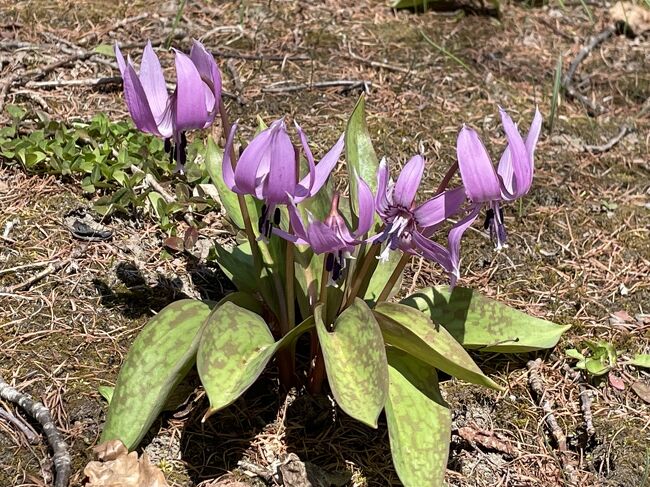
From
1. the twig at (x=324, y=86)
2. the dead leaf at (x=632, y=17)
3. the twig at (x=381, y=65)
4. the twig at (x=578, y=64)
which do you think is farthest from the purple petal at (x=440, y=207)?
the dead leaf at (x=632, y=17)

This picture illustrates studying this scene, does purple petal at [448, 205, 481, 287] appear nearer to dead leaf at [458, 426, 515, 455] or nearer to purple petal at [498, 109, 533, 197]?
purple petal at [498, 109, 533, 197]

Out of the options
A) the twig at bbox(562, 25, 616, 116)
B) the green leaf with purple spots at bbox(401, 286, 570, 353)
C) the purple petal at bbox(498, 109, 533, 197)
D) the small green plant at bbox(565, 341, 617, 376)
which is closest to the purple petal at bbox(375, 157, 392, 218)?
the purple petal at bbox(498, 109, 533, 197)

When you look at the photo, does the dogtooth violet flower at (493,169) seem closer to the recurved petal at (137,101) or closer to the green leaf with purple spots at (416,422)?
the green leaf with purple spots at (416,422)

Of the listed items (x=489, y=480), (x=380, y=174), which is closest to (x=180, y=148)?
(x=380, y=174)

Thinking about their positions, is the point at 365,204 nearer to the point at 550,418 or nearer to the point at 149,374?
the point at 149,374

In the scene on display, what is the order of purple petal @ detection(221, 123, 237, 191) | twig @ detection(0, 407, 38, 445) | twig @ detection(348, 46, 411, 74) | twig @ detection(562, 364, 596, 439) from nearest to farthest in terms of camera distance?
purple petal @ detection(221, 123, 237, 191)
twig @ detection(0, 407, 38, 445)
twig @ detection(562, 364, 596, 439)
twig @ detection(348, 46, 411, 74)
